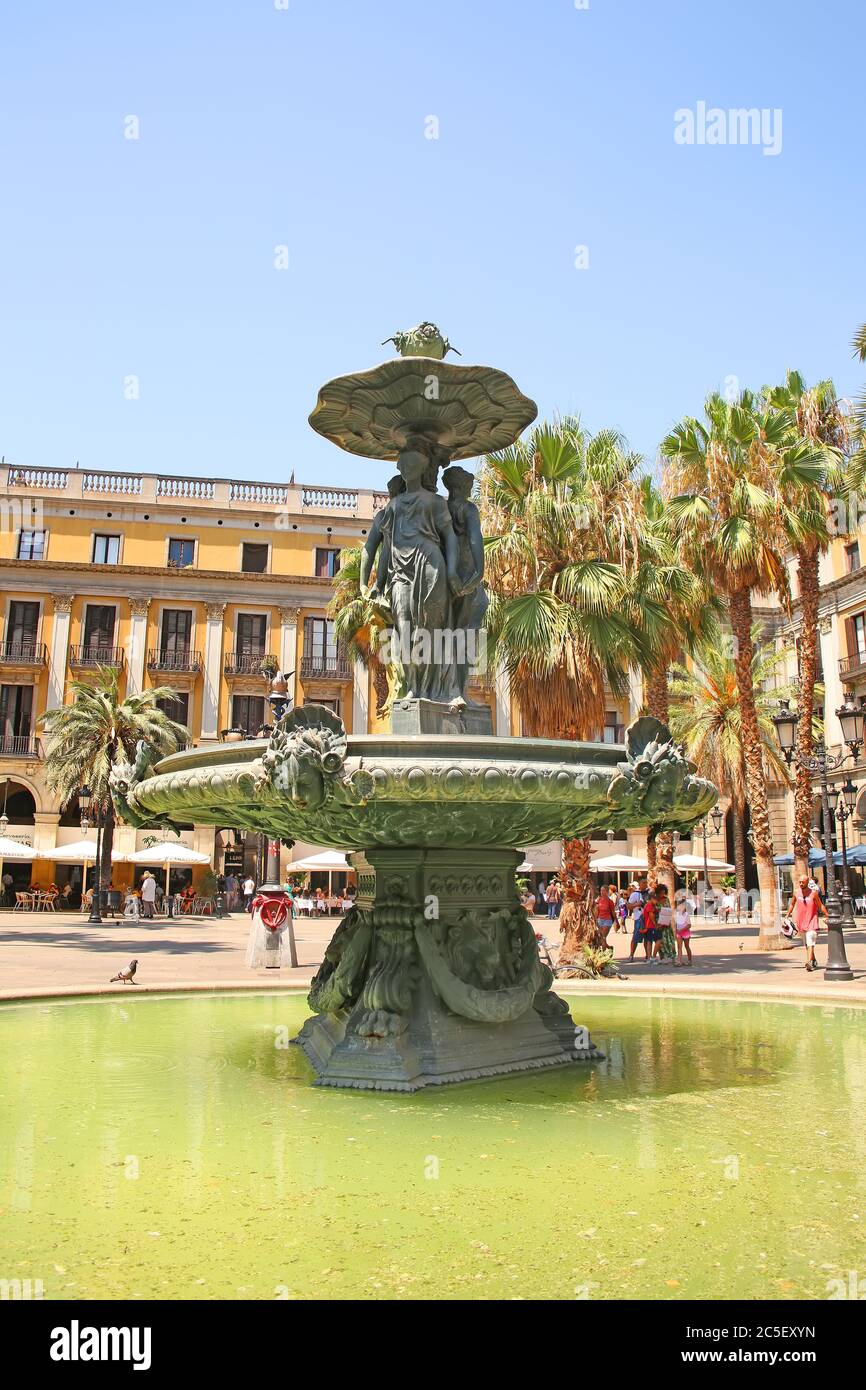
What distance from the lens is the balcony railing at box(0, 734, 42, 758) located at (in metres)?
42.8

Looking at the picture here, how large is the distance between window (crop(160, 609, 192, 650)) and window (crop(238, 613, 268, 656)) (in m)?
2.26

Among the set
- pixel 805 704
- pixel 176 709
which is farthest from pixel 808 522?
pixel 176 709

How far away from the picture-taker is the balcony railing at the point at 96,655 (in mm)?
43906

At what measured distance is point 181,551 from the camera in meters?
45.7

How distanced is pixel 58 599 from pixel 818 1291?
45.4 m

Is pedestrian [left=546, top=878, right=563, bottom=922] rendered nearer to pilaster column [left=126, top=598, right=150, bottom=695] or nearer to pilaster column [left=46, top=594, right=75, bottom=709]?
pilaster column [left=126, top=598, right=150, bottom=695]

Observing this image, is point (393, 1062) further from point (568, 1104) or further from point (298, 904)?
point (298, 904)

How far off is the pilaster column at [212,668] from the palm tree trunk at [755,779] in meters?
28.2

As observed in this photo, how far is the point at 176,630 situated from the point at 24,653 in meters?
6.41

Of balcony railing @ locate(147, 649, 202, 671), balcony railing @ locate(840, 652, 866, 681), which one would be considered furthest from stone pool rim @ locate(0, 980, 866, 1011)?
balcony railing @ locate(147, 649, 202, 671)

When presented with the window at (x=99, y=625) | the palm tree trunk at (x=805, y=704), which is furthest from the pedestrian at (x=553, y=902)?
the window at (x=99, y=625)

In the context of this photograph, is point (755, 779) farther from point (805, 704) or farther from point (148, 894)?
point (148, 894)
